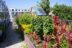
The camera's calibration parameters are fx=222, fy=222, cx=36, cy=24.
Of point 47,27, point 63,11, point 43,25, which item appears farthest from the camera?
point 63,11

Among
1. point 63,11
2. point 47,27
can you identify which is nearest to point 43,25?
point 47,27

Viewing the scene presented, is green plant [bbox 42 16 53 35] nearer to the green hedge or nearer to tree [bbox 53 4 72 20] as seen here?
the green hedge

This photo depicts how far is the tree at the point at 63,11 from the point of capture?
41.4 m

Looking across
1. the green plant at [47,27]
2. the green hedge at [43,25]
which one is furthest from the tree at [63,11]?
the green plant at [47,27]

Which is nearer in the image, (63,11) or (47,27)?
(47,27)

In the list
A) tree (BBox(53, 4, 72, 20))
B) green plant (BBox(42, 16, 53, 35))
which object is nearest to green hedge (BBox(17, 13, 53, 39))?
green plant (BBox(42, 16, 53, 35))

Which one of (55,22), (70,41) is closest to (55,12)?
(55,22)

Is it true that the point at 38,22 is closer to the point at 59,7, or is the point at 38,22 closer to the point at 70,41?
the point at 70,41

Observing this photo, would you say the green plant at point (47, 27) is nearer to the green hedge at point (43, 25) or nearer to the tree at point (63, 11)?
the green hedge at point (43, 25)

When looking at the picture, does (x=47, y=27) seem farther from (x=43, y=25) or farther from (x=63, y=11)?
(x=63, y=11)

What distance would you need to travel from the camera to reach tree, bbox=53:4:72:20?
41.4 m

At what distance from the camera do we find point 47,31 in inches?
454

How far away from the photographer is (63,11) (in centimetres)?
4288

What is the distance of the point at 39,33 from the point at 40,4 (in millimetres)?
45880
